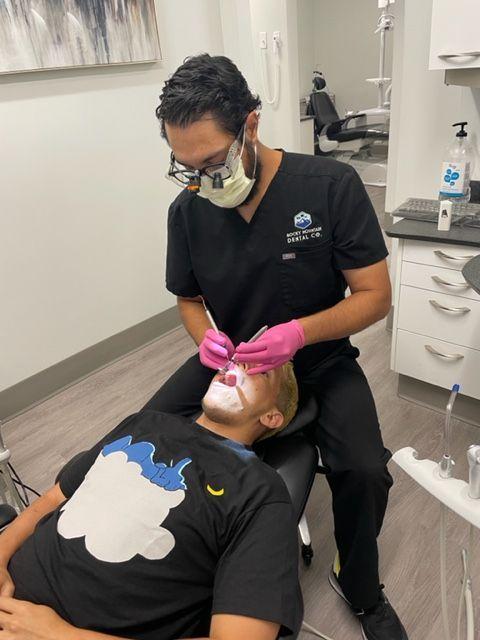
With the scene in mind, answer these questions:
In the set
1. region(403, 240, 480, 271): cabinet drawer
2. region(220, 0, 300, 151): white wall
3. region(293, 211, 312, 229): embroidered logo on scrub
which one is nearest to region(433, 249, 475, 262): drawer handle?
region(403, 240, 480, 271): cabinet drawer

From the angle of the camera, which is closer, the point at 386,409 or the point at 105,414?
the point at 386,409

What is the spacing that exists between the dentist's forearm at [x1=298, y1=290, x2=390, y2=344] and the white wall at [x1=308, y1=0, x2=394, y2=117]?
20.3ft

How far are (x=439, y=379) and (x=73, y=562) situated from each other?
1600 millimetres

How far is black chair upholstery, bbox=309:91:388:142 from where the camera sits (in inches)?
221

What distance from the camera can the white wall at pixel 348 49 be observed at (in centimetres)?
656

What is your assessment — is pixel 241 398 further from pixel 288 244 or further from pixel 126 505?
pixel 288 244

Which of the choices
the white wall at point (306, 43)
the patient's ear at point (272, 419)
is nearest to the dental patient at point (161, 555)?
the patient's ear at point (272, 419)

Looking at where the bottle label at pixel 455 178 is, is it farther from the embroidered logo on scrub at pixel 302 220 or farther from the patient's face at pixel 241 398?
the patient's face at pixel 241 398

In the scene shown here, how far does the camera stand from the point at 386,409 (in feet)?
7.16

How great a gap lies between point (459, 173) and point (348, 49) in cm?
590

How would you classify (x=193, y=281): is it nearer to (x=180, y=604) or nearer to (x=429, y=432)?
(x=180, y=604)

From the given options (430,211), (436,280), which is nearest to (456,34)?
(430,211)

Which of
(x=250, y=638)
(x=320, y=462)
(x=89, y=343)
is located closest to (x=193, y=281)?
(x=320, y=462)

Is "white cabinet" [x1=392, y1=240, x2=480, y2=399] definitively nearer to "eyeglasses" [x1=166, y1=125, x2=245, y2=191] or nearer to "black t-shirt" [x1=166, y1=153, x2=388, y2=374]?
"black t-shirt" [x1=166, y1=153, x2=388, y2=374]
